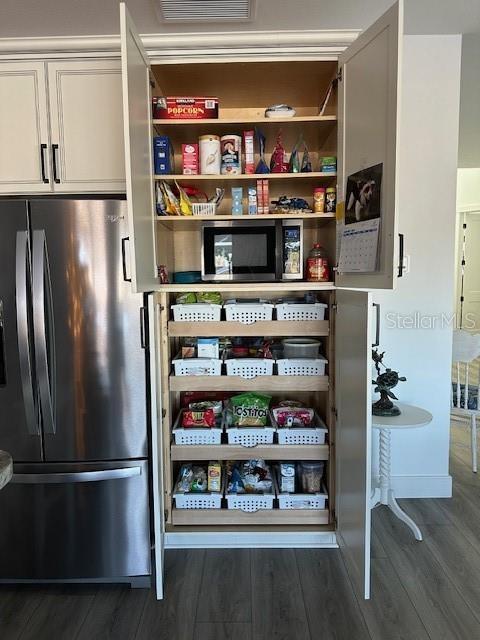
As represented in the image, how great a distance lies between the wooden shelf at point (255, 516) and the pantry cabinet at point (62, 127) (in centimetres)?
154

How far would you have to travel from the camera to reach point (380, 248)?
1.52m

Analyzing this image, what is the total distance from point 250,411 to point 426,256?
1275mm

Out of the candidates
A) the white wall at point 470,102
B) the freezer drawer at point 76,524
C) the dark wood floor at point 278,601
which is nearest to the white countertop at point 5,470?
the freezer drawer at point 76,524

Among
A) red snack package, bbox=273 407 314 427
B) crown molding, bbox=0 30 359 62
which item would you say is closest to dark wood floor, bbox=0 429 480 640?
red snack package, bbox=273 407 314 427

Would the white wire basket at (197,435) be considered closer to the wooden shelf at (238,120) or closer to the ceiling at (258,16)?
the wooden shelf at (238,120)

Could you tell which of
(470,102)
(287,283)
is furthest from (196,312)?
(470,102)

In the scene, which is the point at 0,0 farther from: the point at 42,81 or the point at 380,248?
the point at 380,248

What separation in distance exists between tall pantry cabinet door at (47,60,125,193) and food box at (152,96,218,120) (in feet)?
0.60

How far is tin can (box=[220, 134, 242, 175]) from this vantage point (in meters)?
1.95

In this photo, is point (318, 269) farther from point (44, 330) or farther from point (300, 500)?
point (44, 330)

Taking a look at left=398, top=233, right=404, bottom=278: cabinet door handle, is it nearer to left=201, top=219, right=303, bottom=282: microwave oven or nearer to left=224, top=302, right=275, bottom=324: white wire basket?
left=201, top=219, right=303, bottom=282: microwave oven

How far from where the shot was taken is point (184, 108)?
190 cm

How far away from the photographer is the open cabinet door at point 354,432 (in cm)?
158

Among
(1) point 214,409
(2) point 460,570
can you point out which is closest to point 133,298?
(1) point 214,409
